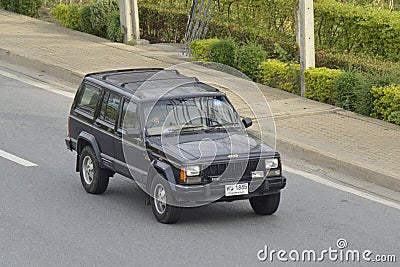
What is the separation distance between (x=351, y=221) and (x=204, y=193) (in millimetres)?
1966

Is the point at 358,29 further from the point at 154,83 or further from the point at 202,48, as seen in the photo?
the point at 154,83

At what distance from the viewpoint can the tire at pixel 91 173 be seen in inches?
455

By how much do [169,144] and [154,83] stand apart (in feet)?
4.07

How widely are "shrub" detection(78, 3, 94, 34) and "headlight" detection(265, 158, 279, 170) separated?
11990mm

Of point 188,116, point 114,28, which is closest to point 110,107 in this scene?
point 188,116

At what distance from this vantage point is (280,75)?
17328mm

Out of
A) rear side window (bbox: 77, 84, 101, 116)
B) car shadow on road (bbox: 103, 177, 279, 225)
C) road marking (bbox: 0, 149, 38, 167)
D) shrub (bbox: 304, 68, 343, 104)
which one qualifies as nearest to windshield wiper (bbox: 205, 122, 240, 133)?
car shadow on road (bbox: 103, 177, 279, 225)

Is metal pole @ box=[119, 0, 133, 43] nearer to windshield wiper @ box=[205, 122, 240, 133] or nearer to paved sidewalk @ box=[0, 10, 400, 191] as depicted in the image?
paved sidewalk @ box=[0, 10, 400, 191]

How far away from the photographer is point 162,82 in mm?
11664

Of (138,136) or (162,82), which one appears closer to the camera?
(138,136)

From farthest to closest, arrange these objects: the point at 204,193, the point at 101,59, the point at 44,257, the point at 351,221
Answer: the point at 101,59 < the point at 351,221 < the point at 204,193 < the point at 44,257

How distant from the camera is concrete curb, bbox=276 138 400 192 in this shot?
12.6 m

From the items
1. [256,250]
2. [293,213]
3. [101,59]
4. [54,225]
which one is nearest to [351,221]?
[293,213]

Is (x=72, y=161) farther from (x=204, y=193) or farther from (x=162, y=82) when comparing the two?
(x=204, y=193)
